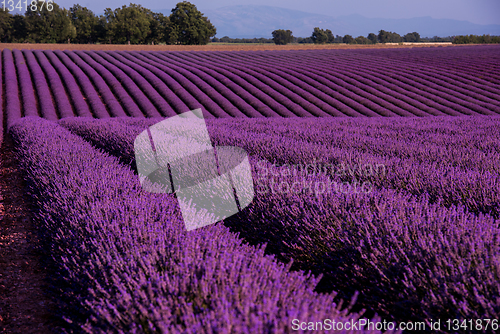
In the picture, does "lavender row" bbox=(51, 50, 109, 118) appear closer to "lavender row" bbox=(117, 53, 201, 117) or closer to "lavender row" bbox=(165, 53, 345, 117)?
"lavender row" bbox=(117, 53, 201, 117)

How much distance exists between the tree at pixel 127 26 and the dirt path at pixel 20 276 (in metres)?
47.8

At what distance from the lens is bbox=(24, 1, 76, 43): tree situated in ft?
139

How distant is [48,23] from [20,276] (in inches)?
2015

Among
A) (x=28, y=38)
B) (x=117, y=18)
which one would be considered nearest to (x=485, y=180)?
(x=117, y=18)

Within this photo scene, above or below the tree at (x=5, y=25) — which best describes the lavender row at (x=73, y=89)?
below

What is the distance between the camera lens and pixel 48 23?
42562 millimetres

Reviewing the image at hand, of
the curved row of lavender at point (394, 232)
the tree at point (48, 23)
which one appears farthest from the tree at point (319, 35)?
the curved row of lavender at point (394, 232)

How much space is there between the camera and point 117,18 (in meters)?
46.7

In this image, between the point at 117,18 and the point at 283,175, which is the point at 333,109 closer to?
the point at 283,175

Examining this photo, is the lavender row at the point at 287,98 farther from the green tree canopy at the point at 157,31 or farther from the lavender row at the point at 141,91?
the green tree canopy at the point at 157,31

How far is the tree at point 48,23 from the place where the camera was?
42.4 meters

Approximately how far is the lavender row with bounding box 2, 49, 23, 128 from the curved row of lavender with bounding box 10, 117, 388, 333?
844cm
